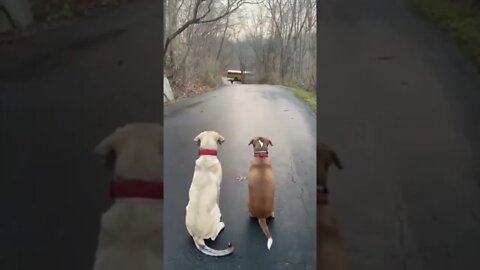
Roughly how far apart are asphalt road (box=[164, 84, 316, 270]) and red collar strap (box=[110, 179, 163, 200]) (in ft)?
2.98

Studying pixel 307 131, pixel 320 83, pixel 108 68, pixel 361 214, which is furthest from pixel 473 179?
pixel 108 68

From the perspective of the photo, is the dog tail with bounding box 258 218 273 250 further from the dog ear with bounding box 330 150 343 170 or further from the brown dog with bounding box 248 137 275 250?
the dog ear with bounding box 330 150 343 170

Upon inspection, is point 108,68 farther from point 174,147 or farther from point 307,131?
point 307,131

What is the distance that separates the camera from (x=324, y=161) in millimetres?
2432

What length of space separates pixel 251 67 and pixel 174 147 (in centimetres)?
78

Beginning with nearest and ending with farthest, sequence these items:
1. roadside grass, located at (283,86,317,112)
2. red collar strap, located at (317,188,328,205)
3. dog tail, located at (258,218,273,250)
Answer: red collar strap, located at (317,188,328,205)
roadside grass, located at (283,86,317,112)
dog tail, located at (258,218,273,250)

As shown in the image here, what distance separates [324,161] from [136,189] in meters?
0.91

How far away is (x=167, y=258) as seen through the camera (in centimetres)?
347

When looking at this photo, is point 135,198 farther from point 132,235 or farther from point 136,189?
point 132,235

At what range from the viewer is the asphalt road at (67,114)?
92.1 inches

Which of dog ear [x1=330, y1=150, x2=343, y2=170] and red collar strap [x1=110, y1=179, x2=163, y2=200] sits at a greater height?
dog ear [x1=330, y1=150, x2=343, y2=170]

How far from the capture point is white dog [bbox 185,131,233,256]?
11.4 feet

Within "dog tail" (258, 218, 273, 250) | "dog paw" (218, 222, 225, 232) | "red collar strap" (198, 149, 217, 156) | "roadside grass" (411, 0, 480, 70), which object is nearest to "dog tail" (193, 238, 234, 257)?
"dog paw" (218, 222, 225, 232)

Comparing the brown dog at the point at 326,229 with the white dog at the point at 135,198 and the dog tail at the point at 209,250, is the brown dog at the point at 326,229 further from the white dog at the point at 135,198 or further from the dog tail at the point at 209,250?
the dog tail at the point at 209,250
